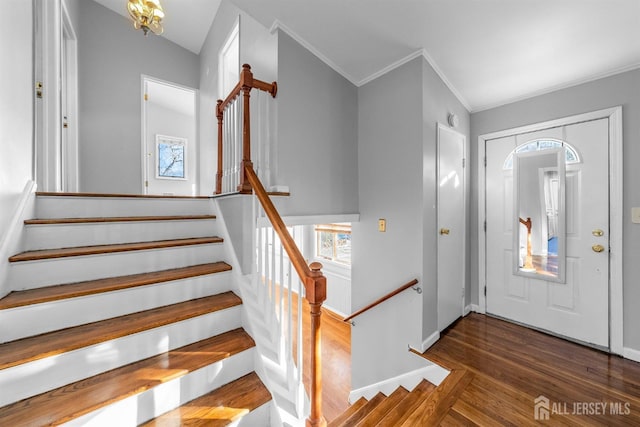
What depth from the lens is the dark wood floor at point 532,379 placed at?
1558 mm

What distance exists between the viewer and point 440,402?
5.49ft

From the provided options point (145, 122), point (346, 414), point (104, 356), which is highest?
point (145, 122)

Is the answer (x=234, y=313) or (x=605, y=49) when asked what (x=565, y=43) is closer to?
(x=605, y=49)

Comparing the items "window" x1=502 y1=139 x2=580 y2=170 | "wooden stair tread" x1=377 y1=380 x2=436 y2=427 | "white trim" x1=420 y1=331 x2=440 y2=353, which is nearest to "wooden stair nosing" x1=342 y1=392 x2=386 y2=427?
"wooden stair tread" x1=377 y1=380 x2=436 y2=427

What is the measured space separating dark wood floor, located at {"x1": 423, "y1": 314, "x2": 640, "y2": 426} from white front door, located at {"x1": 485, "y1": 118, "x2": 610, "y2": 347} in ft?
0.64

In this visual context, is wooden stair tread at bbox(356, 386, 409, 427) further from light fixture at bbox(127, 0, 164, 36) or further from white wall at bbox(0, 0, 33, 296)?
light fixture at bbox(127, 0, 164, 36)

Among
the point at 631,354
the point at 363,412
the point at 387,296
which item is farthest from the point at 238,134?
the point at 631,354

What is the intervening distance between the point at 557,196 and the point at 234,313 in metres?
3.14

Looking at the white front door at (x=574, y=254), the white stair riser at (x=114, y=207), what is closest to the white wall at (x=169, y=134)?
the white stair riser at (x=114, y=207)

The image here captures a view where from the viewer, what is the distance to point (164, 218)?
1.91 meters

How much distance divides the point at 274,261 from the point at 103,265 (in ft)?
3.45

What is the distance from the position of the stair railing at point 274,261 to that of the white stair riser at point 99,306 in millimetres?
425

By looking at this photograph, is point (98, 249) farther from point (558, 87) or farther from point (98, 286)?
point (558, 87)

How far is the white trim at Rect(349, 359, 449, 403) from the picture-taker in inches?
81.8
